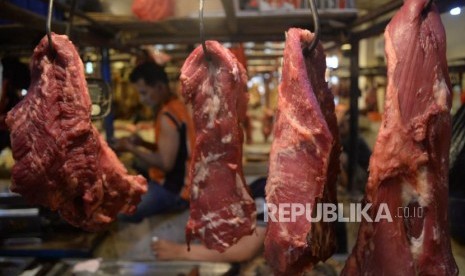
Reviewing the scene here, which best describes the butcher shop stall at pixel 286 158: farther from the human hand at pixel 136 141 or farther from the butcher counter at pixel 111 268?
the human hand at pixel 136 141

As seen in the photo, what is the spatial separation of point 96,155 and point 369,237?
1.18 m

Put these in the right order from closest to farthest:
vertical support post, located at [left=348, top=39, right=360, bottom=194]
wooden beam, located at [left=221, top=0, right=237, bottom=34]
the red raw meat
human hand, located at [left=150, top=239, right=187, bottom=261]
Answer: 1. wooden beam, located at [left=221, top=0, right=237, bottom=34]
2. human hand, located at [left=150, top=239, right=187, bottom=261]
3. the red raw meat
4. vertical support post, located at [left=348, top=39, right=360, bottom=194]

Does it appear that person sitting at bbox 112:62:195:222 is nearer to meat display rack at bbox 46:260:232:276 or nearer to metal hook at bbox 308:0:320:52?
meat display rack at bbox 46:260:232:276

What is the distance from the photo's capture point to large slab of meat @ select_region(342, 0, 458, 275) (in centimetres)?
158

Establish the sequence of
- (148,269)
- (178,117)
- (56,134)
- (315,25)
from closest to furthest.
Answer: (315,25)
(56,134)
(148,269)
(178,117)

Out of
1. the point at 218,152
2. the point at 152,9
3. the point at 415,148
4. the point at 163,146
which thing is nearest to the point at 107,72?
the point at 163,146

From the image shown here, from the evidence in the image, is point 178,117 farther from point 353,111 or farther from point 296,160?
point 296,160

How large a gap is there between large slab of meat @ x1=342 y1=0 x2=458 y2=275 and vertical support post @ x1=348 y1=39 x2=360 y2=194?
2.27 m

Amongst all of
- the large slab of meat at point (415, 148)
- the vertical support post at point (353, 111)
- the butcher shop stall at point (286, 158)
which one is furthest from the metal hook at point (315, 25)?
the vertical support post at point (353, 111)

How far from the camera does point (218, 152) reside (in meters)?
1.93

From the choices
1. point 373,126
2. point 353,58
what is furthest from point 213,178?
point 373,126

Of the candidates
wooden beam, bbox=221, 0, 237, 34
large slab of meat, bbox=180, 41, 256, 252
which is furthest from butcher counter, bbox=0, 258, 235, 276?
wooden beam, bbox=221, 0, 237, 34

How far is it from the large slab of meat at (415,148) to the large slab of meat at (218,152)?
22.7 inches

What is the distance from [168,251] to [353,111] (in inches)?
85.1
